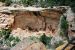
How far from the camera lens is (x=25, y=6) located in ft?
52.2

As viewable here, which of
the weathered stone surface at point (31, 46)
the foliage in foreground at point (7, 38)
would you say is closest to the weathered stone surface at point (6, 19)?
the foliage in foreground at point (7, 38)

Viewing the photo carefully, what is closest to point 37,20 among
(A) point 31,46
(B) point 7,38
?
(B) point 7,38

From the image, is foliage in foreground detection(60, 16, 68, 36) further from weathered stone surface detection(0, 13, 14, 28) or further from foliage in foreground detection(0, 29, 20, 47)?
weathered stone surface detection(0, 13, 14, 28)

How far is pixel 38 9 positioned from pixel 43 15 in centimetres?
39

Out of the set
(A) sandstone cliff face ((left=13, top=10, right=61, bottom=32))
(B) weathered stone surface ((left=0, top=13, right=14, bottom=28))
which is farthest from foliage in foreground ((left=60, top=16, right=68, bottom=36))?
(B) weathered stone surface ((left=0, top=13, right=14, bottom=28))

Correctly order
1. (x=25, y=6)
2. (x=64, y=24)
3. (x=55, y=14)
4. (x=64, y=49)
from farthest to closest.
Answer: (x=25, y=6), (x=55, y=14), (x=64, y=24), (x=64, y=49)

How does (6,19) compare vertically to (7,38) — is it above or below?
above

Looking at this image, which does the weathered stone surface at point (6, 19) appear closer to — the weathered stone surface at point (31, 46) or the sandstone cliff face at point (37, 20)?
the sandstone cliff face at point (37, 20)

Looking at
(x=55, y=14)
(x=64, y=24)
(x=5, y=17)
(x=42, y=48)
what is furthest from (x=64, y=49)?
(x=5, y=17)

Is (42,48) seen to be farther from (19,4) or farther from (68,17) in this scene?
(19,4)

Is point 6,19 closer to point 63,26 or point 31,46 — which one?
point 63,26

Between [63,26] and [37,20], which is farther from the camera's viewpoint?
[37,20]

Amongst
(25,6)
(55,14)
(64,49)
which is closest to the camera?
(64,49)

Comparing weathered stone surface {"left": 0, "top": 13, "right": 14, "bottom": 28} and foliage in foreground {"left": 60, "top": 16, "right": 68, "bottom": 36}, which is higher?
foliage in foreground {"left": 60, "top": 16, "right": 68, "bottom": 36}
